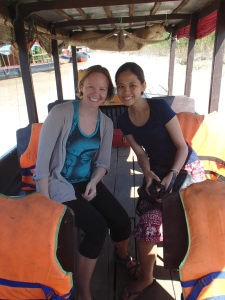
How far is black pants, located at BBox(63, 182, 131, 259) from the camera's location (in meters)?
1.44

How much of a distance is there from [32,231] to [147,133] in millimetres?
991

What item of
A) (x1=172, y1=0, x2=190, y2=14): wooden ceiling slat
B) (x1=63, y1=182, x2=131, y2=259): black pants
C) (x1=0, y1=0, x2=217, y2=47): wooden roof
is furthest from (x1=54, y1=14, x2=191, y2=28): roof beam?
(x1=63, y1=182, x2=131, y2=259): black pants

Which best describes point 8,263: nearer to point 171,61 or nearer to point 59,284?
point 59,284

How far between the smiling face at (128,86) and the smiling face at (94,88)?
11 cm

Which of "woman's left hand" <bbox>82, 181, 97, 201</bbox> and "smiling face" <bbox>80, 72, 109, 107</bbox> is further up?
"smiling face" <bbox>80, 72, 109, 107</bbox>

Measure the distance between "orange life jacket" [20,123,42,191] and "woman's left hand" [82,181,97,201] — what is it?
2.20 ft

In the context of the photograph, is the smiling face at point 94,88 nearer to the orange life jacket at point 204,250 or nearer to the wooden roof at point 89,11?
the orange life jacket at point 204,250

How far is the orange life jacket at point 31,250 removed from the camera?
3.22 ft

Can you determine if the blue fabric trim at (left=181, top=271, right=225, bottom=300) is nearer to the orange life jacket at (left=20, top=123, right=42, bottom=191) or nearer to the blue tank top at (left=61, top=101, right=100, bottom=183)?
the blue tank top at (left=61, top=101, right=100, bottom=183)

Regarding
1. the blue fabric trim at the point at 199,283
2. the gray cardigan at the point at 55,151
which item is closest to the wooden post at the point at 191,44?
the gray cardigan at the point at 55,151

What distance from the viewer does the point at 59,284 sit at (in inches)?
40.2

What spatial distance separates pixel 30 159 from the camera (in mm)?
2117

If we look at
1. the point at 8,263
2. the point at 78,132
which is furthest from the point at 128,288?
the point at 78,132

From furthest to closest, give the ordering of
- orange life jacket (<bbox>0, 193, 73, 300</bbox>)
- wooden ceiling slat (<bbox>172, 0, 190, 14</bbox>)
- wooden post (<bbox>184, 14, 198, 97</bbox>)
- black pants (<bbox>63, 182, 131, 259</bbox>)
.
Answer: wooden post (<bbox>184, 14, 198, 97</bbox>) < wooden ceiling slat (<bbox>172, 0, 190, 14</bbox>) < black pants (<bbox>63, 182, 131, 259</bbox>) < orange life jacket (<bbox>0, 193, 73, 300</bbox>)
